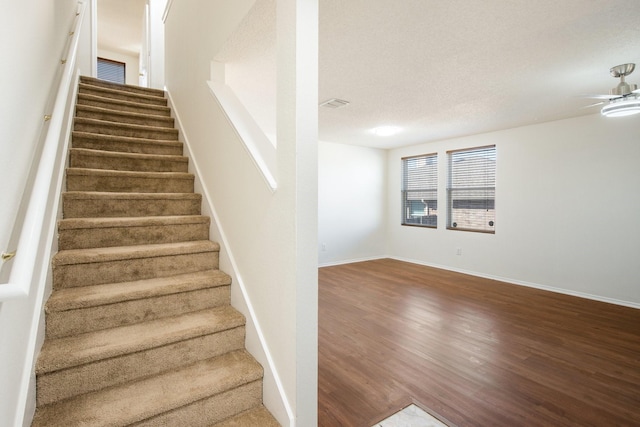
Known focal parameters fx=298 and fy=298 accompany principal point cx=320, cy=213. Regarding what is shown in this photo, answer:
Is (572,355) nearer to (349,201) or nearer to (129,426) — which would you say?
(129,426)

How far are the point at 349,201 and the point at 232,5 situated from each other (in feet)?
15.0

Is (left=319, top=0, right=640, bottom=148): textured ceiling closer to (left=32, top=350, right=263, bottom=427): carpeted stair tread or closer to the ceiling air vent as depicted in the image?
the ceiling air vent

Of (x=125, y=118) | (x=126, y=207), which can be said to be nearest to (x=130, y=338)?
(x=126, y=207)

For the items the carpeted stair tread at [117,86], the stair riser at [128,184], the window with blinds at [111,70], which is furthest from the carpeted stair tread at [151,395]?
the window with blinds at [111,70]

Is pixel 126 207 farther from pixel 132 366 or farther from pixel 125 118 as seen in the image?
pixel 125 118

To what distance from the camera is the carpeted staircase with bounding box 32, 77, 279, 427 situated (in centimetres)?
128

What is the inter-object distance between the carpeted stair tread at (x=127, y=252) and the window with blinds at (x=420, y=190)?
16.1 feet

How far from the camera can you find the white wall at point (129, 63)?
6.42 metres

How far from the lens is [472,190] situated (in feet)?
17.5

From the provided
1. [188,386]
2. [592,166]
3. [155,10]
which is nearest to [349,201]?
Answer: [592,166]

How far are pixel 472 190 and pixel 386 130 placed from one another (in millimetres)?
1950

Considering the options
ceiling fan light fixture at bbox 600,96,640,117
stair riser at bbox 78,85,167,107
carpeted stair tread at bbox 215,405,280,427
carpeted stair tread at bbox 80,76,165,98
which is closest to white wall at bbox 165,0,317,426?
carpeted stair tread at bbox 215,405,280,427

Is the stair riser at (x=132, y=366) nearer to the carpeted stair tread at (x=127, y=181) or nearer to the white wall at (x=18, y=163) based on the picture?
the white wall at (x=18, y=163)

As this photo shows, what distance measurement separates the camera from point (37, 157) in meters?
1.37
